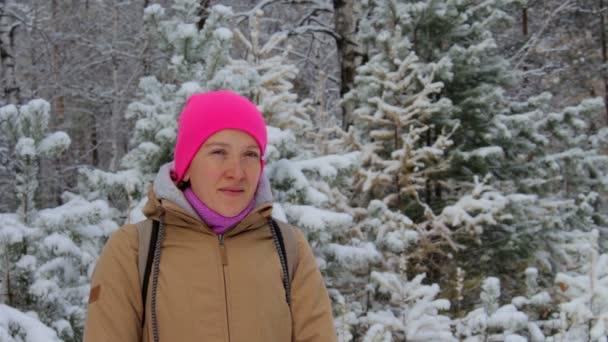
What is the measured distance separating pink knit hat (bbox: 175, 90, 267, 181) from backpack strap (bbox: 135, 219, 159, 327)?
9.7 inches

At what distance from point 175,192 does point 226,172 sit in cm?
18

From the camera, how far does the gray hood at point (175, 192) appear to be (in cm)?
198

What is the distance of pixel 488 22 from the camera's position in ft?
25.5

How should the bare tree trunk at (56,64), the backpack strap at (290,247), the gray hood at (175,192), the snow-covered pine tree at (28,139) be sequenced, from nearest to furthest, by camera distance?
the gray hood at (175,192), the backpack strap at (290,247), the snow-covered pine tree at (28,139), the bare tree trunk at (56,64)

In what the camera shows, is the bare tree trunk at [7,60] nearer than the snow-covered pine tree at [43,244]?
No

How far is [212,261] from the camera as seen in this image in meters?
1.92

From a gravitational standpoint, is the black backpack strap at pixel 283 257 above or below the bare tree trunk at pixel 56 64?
below

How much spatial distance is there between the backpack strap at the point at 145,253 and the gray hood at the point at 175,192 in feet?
0.36

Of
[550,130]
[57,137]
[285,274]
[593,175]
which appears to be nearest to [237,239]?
[285,274]

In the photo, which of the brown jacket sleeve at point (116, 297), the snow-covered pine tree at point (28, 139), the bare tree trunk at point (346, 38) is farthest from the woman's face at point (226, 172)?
the bare tree trunk at point (346, 38)

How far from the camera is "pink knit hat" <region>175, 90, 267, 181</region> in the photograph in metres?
2.06

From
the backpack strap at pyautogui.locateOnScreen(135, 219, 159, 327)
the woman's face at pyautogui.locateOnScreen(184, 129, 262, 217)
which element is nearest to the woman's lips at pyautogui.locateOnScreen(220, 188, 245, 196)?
the woman's face at pyautogui.locateOnScreen(184, 129, 262, 217)

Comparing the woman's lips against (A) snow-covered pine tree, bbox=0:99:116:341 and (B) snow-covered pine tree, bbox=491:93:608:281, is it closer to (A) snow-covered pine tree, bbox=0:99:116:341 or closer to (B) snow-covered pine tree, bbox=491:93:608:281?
(A) snow-covered pine tree, bbox=0:99:116:341

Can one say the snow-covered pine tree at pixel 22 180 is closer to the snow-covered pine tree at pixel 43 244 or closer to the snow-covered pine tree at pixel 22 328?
the snow-covered pine tree at pixel 43 244
